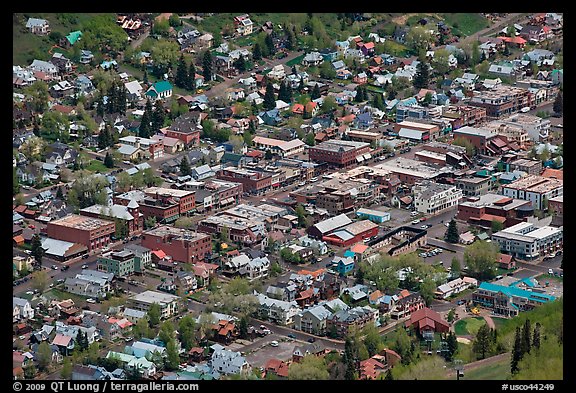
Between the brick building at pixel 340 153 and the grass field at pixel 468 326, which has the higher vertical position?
the grass field at pixel 468 326

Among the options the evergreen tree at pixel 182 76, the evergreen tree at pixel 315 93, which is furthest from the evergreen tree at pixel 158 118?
the evergreen tree at pixel 315 93

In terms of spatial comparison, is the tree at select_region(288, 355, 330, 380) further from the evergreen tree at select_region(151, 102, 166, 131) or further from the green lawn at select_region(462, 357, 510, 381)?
the evergreen tree at select_region(151, 102, 166, 131)

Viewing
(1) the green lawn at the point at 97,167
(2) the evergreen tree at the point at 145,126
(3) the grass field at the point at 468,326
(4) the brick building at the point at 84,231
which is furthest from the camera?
(2) the evergreen tree at the point at 145,126

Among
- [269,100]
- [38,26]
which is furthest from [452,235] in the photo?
[38,26]

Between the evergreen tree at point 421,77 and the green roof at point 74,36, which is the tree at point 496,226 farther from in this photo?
the green roof at point 74,36

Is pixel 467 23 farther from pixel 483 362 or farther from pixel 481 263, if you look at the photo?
pixel 483 362

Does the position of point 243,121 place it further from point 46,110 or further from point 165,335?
point 165,335

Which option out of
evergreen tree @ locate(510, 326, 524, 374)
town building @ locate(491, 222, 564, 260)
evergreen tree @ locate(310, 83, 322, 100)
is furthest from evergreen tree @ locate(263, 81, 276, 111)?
evergreen tree @ locate(510, 326, 524, 374)
